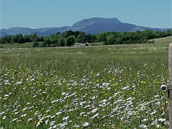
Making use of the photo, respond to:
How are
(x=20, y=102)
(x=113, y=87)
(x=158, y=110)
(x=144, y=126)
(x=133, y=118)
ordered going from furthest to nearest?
(x=113, y=87), (x=20, y=102), (x=158, y=110), (x=133, y=118), (x=144, y=126)

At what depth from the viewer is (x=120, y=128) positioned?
467 centimetres

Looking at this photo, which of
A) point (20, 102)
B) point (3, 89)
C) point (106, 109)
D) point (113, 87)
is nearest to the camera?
point (106, 109)

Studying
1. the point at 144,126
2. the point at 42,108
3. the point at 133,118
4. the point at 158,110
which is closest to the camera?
the point at 144,126

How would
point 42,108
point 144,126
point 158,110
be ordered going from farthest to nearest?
point 42,108
point 158,110
point 144,126

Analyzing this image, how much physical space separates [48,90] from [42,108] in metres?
1.88

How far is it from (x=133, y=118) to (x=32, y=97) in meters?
3.46

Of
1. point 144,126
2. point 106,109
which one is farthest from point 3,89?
point 144,126

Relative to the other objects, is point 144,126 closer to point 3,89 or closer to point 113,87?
point 113,87

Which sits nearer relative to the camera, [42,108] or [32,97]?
[42,108]

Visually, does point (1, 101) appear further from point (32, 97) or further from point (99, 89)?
point (99, 89)

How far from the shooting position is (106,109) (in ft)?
19.5

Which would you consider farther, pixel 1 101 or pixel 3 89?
pixel 3 89

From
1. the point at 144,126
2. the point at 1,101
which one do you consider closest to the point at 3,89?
the point at 1,101

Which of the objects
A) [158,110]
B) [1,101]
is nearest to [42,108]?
[1,101]
